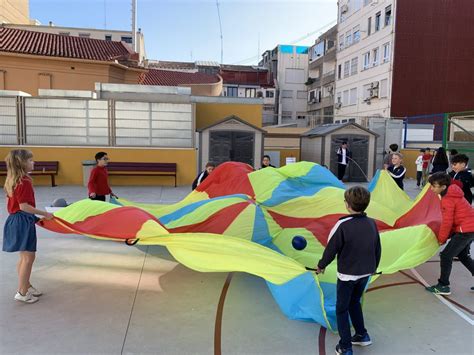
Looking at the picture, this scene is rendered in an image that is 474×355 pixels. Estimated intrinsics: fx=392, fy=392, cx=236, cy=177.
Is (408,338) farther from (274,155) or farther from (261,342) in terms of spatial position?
(274,155)

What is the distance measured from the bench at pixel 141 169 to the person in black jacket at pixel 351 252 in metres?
11.2

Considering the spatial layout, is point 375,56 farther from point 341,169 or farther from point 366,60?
point 341,169

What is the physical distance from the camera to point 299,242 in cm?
558

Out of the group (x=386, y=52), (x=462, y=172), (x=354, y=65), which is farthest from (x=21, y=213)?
(x=354, y=65)

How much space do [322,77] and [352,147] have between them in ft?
101

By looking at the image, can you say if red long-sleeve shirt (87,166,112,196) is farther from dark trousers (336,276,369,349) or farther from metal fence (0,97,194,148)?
metal fence (0,97,194,148)

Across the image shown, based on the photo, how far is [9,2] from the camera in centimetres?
3519

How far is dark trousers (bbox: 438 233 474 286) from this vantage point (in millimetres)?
4699

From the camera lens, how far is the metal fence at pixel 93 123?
13.5 metres

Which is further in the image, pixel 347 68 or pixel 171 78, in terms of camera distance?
pixel 347 68

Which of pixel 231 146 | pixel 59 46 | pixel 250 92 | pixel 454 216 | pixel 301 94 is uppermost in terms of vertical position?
pixel 301 94

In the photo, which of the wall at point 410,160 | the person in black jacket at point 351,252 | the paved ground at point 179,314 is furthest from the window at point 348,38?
the person in black jacket at point 351,252

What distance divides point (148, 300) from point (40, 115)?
1143cm

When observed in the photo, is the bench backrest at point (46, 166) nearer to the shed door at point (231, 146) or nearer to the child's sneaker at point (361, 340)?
the shed door at point (231, 146)
